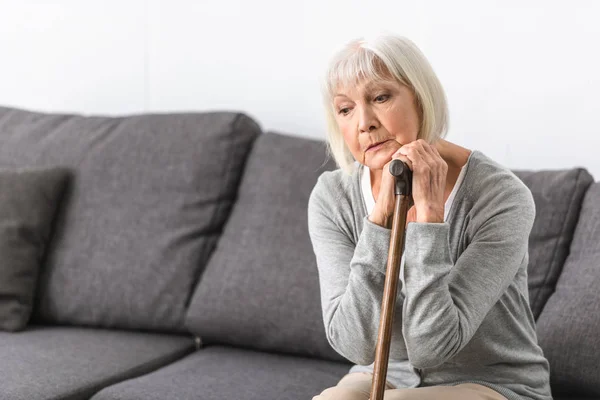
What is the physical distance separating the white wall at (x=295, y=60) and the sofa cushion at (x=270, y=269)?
364 mm

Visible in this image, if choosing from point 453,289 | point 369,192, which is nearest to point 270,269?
point 369,192

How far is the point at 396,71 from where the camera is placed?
1589 mm

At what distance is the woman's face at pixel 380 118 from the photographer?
1.59m

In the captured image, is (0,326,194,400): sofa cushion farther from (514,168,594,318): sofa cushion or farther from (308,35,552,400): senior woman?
(514,168,594,318): sofa cushion

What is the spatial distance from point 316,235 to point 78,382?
670 mm

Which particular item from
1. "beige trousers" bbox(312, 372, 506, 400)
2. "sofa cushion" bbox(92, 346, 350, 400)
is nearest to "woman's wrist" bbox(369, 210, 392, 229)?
"beige trousers" bbox(312, 372, 506, 400)

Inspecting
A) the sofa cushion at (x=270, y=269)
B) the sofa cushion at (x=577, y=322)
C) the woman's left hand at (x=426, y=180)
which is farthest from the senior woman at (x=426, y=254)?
the sofa cushion at (x=270, y=269)

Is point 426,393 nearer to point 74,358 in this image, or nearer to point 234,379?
point 234,379

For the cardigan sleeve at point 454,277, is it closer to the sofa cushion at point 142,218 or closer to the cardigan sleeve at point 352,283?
the cardigan sleeve at point 352,283

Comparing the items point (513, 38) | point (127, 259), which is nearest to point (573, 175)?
point (513, 38)

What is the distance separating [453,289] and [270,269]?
0.79 metres

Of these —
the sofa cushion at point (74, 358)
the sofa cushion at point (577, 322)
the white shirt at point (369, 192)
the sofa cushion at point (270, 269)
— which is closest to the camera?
the white shirt at point (369, 192)

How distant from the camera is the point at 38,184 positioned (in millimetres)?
2498

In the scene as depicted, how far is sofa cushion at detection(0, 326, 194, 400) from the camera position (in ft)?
6.38
